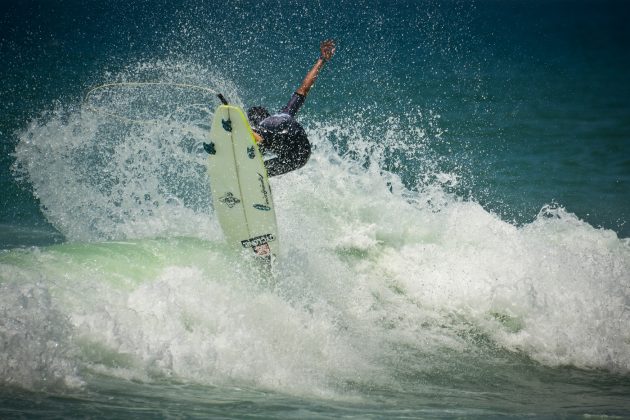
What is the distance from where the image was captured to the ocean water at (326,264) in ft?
13.9

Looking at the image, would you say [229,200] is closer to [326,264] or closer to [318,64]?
[326,264]

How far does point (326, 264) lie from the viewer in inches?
292

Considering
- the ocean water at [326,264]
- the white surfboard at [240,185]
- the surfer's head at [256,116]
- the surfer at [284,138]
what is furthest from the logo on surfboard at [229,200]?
the surfer's head at [256,116]

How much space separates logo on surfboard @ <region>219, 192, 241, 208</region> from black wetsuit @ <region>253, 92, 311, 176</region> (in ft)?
1.40

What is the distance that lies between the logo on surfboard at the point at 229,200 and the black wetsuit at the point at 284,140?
1.40 ft

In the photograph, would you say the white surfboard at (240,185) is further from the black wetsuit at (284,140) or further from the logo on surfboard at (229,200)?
the black wetsuit at (284,140)

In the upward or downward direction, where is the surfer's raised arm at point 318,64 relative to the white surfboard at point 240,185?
upward

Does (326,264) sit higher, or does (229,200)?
(229,200)

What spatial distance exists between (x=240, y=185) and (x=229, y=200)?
220 millimetres

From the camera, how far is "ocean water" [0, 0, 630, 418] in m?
4.23

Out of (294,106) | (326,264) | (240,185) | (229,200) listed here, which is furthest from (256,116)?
(326,264)

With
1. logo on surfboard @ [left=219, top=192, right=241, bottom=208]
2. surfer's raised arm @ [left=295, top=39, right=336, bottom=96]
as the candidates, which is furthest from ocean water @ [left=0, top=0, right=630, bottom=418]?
surfer's raised arm @ [left=295, top=39, right=336, bottom=96]

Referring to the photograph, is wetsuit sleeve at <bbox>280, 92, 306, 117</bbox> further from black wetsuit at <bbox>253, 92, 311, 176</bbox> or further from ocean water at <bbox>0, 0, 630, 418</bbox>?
ocean water at <bbox>0, 0, 630, 418</bbox>

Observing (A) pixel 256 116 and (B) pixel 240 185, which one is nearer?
(B) pixel 240 185
